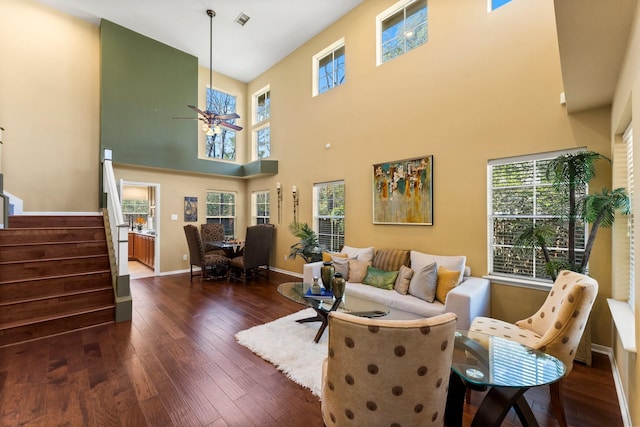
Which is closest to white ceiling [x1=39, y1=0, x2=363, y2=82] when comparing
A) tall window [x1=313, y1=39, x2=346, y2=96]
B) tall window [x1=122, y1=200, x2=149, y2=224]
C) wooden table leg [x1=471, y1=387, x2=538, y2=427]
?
tall window [x1=313, y1=39, x2=346, y2=96]

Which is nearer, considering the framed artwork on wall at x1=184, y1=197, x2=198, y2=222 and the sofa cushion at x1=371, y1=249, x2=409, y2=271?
the sofa cushion at x1=371, y1=249, x2=409, y2=271

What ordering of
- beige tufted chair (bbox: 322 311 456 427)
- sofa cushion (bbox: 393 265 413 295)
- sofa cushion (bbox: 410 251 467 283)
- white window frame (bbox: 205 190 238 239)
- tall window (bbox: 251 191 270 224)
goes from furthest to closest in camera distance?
tall window (bbox: 251 191 270 224)
white window frame (bbox: 205 190 238 239)
sofa cushion (bbox: 393 265 413 295)
sofa cushion (bbox: 410 251 467 283)
beige tufted chair (bbox: 322 311 456 427)

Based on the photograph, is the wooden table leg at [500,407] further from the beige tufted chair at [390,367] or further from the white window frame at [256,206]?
the white window frame at [256,206]

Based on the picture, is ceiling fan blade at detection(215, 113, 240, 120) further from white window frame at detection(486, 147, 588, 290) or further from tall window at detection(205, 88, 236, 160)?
white window frame at detection(486, 147, 588, 290)

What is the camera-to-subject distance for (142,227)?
930 cm

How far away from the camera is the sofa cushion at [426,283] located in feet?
10.6

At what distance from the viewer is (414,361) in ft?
3.58

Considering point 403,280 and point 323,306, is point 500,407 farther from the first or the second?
point 403,280

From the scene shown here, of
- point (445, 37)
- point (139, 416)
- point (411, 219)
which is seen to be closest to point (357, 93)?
point (445, 37)

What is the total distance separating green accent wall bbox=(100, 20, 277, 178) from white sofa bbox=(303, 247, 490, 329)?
4113 mm

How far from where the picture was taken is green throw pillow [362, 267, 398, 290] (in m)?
3.71

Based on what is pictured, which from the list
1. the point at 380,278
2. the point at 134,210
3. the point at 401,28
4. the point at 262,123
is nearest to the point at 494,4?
the point at 401,28

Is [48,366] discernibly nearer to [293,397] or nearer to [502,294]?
[293,397]

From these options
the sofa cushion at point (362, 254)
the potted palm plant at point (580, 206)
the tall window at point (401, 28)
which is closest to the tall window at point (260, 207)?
the sofa cushion at point (362, 254)
